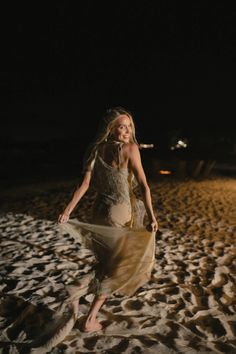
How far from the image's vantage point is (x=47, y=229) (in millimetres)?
6285

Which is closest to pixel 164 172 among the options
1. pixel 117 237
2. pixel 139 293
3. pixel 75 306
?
pixel 139 293

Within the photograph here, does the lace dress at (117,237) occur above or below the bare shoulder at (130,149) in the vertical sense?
below

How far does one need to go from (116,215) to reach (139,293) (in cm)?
135

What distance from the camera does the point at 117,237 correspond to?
9.39ft

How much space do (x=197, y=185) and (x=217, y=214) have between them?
4485 millimetres

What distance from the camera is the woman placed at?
9.23 feet

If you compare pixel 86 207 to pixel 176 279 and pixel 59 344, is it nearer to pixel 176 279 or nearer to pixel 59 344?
pixel 176 279

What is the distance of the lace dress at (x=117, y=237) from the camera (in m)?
2.85

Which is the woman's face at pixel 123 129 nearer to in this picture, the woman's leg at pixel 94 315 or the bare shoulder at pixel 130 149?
the bare shoulder at pixel 130 149

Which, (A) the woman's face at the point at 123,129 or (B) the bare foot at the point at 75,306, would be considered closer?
(A) the woman's face at the point at 123,129

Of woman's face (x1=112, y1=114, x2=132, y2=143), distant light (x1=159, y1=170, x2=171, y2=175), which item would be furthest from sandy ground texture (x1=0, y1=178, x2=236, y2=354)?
distant light (x1=159, y1=170, x2=171, y2=175)

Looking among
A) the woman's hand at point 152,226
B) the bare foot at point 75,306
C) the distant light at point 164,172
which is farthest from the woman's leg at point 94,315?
the distant light at point 164,172

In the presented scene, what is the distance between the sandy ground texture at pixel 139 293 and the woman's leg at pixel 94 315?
0.06 metres

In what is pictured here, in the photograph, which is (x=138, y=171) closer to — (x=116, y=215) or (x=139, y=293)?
(x=116, y=215)
